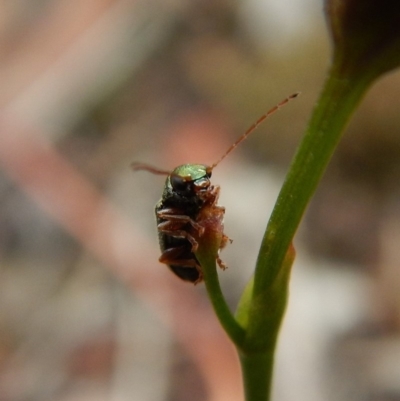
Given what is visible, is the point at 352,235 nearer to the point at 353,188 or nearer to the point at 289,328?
the point at 353,188

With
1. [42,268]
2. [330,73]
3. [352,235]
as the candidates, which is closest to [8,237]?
[42,268]

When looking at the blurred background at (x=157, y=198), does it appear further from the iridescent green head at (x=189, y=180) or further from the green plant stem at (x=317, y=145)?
the green plant stem at (x=317, y=145)

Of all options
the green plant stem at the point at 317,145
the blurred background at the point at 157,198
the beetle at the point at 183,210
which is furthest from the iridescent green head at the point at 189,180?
the blurred background at the point at 157,198

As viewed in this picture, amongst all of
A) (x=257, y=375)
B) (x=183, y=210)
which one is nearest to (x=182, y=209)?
(x=183, y=210)

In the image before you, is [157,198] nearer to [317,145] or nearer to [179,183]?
[179,183]

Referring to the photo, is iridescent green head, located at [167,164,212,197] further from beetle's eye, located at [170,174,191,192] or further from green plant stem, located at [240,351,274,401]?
green plant stem, located at [240,351,274,401]

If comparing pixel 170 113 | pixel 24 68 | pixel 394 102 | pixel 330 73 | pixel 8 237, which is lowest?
pixel 330 73
